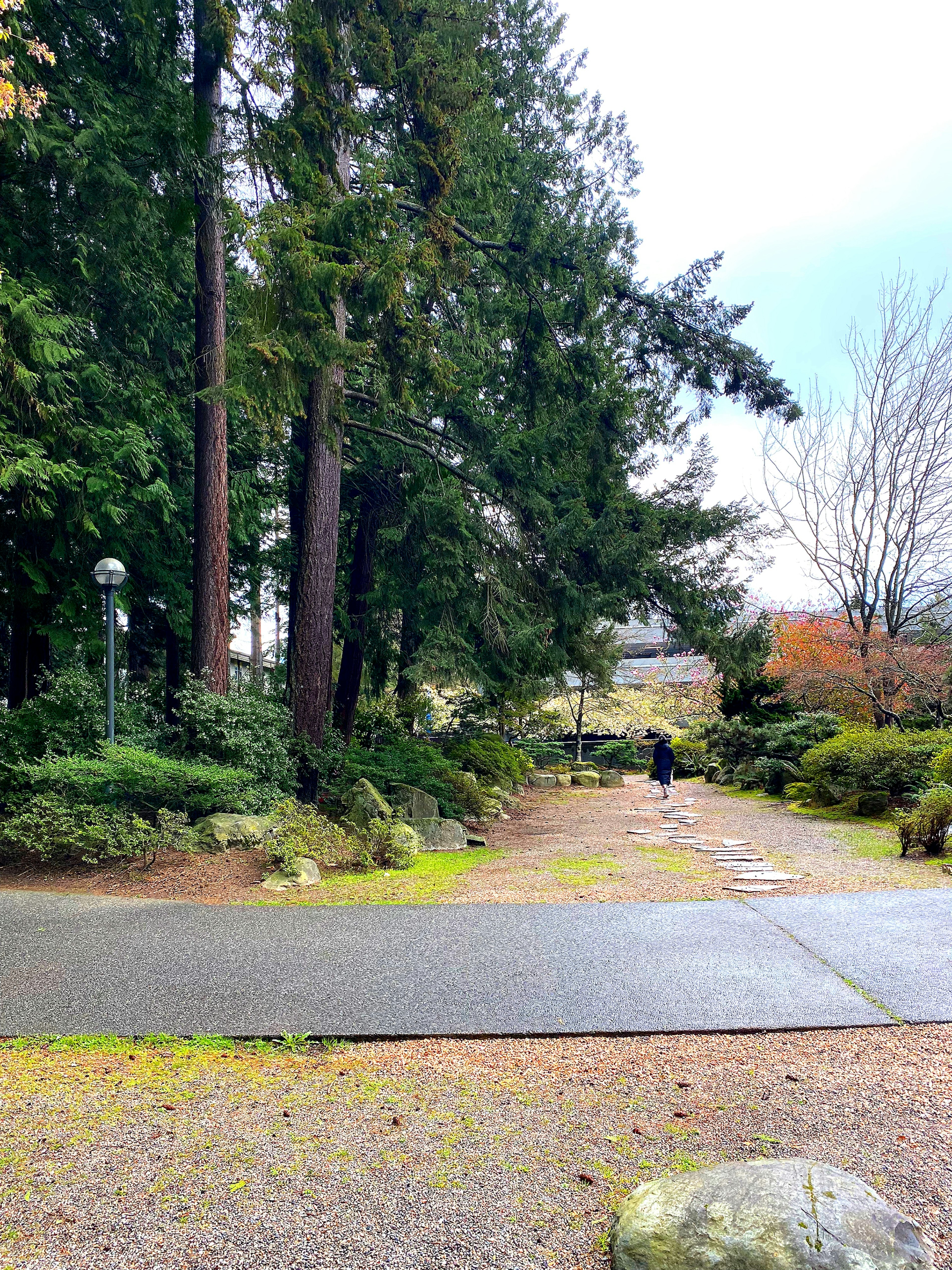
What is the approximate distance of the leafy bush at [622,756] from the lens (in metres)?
24.7

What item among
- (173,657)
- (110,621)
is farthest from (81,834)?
(173,657)

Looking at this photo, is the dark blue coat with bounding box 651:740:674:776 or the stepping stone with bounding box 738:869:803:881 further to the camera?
the dark blue coat with bounding box 651:740:674:776

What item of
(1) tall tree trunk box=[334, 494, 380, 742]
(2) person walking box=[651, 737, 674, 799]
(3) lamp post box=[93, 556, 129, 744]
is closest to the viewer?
(3) lamp post box=[93, 556, 129, 744]

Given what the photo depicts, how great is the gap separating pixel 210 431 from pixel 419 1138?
8547 mm

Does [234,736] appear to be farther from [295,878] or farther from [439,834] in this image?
[439,834]

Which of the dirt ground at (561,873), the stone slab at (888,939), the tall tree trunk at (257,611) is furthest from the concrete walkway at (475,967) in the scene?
the tall tree trunk at (257,611)

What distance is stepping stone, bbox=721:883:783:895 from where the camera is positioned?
244 inches

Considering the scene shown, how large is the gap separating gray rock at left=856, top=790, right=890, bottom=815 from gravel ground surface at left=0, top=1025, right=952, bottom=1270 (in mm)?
7589

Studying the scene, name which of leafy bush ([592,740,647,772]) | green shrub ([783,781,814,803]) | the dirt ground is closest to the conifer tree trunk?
the dirt ground

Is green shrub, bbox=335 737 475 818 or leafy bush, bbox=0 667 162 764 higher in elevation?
leafy bush, bbox=0 667 162 764

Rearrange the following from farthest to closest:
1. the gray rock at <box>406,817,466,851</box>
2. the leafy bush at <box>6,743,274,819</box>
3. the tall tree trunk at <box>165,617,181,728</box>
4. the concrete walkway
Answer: the tall tree trunk at <box>165,617,181,728</box> < the gray rock at <box>406,817,466,851</box> < the leafy bush at <box>6,743,274,819</box> < the concrete walkway

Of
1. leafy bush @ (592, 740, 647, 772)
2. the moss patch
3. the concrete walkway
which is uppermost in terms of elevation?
the concrete walkway

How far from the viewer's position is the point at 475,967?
437 centimetres

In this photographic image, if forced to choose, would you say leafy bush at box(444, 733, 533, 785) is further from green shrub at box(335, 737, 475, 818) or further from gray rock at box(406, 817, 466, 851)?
gray rock at box(406, 817, 466, 851)
